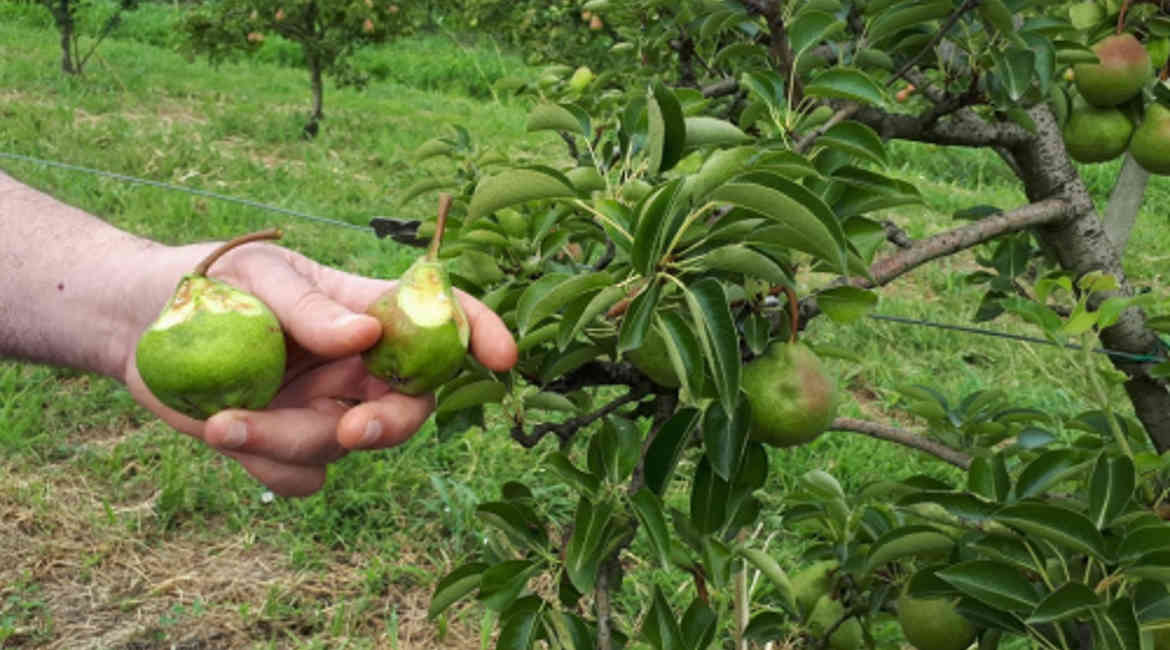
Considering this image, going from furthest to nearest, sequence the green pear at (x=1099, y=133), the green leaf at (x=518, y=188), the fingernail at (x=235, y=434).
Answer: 1. the green pear at (x=1099, y=133)
2. the fingernail at (x=235, y=434)
3. the green leaf at (x=518, y=188)

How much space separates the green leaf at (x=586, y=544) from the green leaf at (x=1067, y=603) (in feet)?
1.22

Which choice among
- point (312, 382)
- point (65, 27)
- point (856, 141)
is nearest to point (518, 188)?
point (856, 141)

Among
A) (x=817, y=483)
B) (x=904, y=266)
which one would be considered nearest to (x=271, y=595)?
(x=817, y=483)

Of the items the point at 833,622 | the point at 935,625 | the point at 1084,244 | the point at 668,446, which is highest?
the point at 668,446

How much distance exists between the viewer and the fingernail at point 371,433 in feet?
3.17

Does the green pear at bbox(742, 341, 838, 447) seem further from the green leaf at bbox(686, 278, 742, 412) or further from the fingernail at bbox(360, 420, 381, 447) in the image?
the fingernail at bbox(360, 420, 381, 447)

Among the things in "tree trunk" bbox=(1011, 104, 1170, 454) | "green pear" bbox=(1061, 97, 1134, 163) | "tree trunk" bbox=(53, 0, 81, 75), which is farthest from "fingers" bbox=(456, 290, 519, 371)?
"tree trunk" bbox=(53, 0, 81, 75)

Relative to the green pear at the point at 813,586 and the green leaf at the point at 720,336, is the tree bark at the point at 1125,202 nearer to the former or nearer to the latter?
the green pear at the point at 813,586

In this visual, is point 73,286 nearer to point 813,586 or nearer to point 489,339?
point 489,339

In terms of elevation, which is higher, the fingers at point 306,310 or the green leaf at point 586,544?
the fingers at point 306,310

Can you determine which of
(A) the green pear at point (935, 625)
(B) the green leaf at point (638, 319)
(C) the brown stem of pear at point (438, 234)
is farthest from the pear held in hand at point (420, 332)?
(A) the green pear at point (935, 625)

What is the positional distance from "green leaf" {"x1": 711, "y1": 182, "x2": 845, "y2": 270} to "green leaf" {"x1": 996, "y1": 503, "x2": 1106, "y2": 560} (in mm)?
305

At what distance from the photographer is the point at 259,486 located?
2.52 metres

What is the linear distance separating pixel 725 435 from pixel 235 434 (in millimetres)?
444
